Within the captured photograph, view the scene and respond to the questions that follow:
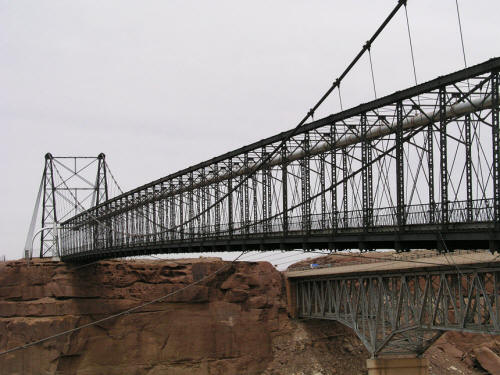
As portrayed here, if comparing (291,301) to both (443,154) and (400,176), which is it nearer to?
(400,176)

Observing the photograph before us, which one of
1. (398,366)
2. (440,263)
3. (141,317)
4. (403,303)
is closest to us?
(440,263)

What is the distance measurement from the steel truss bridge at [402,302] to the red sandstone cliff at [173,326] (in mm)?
3925

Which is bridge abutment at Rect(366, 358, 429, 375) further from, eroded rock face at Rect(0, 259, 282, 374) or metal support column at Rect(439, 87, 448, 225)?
metal support column at Rect(439, 87, 448, 225)

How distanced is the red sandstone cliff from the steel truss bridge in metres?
3.92

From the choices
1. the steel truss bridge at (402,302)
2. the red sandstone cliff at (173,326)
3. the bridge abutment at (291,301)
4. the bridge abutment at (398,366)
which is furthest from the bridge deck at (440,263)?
the red sandstone cliff at (173,326)

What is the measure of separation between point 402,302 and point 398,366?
17.2 ft

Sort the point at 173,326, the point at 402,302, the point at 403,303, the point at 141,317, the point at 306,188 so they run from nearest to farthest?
the point at 306,188
the point at 402,302
the point at 403,303
the point at 141,317
the point at 173,326

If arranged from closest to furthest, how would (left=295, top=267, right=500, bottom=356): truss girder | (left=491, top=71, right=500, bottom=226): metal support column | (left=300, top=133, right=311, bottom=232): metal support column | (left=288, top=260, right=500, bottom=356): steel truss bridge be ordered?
(left=491, top=71, right=500, bottom=226): metal support column → (left=300, top=133, right=311, bottom=232): metal support column → (left=288, top=260, right=500, bottom=356): steel truss bridge → (left=295, top=267, right=500, bottom=356): truss girder

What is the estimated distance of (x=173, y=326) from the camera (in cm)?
8981

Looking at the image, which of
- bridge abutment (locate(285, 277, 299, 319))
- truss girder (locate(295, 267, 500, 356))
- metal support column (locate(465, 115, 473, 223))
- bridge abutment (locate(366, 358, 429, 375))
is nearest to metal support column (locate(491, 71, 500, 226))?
metal support column (locate(465, 115, 473, 223))

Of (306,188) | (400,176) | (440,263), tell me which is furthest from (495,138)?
(440,263)

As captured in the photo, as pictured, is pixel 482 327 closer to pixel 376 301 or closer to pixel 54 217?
pixel 376 301

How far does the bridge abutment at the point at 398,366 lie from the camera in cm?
6831

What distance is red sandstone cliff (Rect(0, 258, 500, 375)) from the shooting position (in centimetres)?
8481
